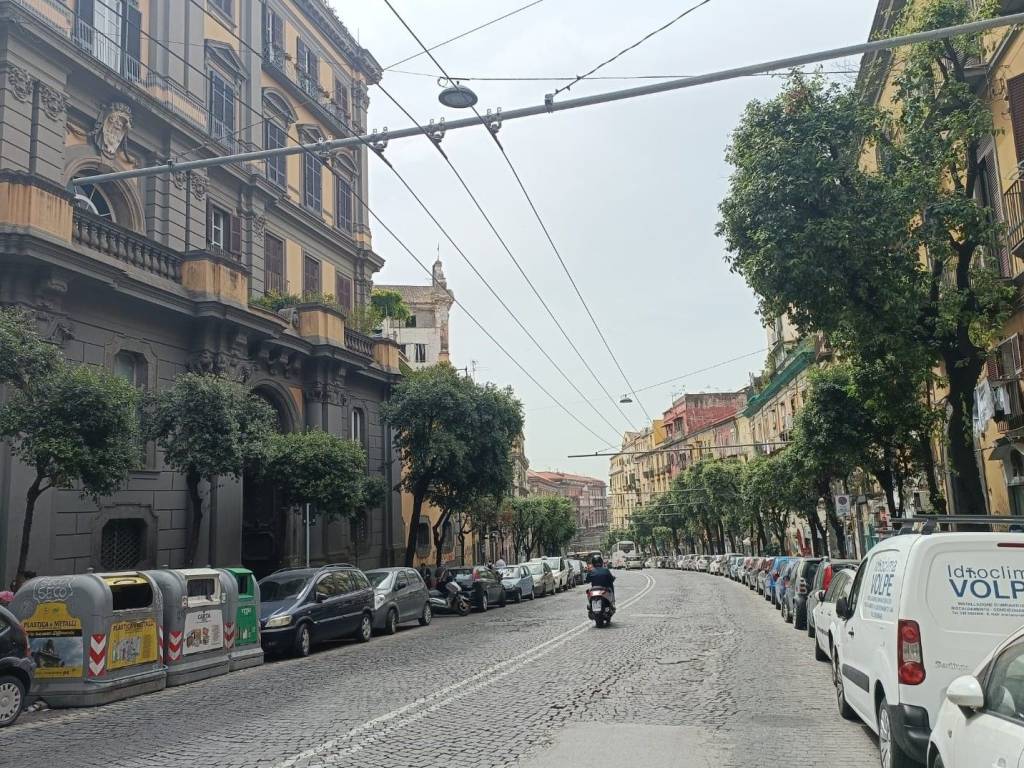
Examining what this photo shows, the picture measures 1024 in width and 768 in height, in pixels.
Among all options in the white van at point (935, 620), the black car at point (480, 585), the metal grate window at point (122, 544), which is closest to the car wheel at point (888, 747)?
the white van at point (935, 620)

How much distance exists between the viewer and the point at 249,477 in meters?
25.6

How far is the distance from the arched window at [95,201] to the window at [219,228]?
3.59m

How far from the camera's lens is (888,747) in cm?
662

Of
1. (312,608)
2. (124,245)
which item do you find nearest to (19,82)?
(124,245)

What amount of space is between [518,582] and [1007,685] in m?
28.9

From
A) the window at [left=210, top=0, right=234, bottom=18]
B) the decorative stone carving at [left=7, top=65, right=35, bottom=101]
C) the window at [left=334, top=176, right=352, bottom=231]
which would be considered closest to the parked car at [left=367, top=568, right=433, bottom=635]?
the decorative stone carving at [left=7, top=65, right=35, bottom=101]

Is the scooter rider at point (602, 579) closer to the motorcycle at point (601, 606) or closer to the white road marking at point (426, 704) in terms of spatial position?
the motorcycle at point (601, 606)

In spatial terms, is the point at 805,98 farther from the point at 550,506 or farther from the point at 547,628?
the point at 550,506

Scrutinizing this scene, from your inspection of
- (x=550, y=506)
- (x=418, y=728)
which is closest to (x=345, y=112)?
(x=418, y=728)

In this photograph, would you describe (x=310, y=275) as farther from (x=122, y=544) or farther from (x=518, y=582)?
(x=122, y=544)

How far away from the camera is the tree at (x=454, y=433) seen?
97.7ft

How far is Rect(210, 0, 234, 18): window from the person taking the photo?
2663cm

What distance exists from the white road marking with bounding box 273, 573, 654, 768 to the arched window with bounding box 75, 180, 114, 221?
1451 cm

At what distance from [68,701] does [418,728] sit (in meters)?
5.18
